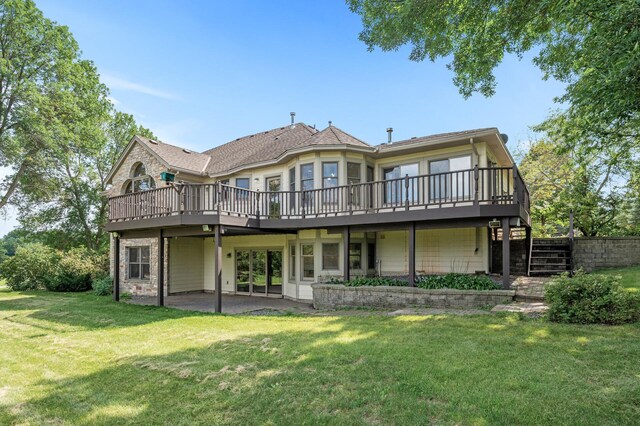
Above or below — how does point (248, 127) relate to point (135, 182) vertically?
above

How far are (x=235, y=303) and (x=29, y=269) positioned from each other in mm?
13979

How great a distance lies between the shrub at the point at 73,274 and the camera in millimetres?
18500

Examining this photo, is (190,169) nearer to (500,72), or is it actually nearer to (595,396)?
(500,72)

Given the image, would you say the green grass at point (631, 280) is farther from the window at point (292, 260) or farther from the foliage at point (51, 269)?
the foliage at point (51, 269)

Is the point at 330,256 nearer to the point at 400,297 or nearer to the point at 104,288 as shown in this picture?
the point at 400,297

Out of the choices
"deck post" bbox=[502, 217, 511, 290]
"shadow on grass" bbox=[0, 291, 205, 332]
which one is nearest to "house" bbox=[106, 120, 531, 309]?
"deck post" bbox=[502, 217, 511, 290]

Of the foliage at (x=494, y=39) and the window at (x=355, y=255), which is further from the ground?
the foliage at (x=494, y=39)

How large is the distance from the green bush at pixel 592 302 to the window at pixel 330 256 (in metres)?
7.07

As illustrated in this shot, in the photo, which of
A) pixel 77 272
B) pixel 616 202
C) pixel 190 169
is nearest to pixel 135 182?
pixel 190 169

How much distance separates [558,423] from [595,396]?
775mm

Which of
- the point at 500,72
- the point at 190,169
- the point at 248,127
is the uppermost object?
the point at 248,127

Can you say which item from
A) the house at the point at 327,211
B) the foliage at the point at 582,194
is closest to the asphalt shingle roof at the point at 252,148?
the house at the point at 327,211

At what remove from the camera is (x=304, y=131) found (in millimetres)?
17750

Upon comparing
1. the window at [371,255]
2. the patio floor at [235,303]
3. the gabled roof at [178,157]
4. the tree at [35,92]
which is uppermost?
the tree at [35,92]
